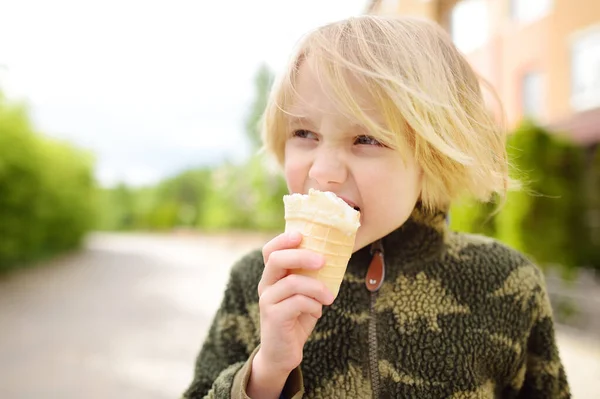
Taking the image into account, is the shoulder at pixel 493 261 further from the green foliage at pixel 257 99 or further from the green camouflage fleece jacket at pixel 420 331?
the green foliage at pixel 257 99

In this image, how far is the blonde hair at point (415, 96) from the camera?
125 centimetres

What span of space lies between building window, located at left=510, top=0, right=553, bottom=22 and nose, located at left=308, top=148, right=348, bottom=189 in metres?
13.6

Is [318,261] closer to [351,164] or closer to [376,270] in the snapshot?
[351,164]

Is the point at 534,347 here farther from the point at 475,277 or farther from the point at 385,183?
the point at 385,183

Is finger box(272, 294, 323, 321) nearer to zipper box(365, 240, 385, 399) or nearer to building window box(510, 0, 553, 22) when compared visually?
zipper box(365, 240, 385, 399)

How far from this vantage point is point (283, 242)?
3.74 feet

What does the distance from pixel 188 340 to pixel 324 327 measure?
558 centimetres

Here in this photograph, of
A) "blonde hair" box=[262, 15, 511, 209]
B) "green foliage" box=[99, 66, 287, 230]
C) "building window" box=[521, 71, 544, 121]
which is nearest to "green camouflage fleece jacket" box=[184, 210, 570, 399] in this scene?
"blonde hair" box=[262, 15, 511, 209]

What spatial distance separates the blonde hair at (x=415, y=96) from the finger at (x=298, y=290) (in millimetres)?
374

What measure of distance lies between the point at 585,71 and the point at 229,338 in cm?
1279

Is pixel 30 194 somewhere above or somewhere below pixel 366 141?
below

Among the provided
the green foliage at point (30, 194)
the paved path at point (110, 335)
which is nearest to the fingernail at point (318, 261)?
the paved path at point (110, 335)

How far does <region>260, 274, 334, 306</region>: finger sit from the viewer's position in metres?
1.09

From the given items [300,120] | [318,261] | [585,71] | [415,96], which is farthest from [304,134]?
[585,71]
